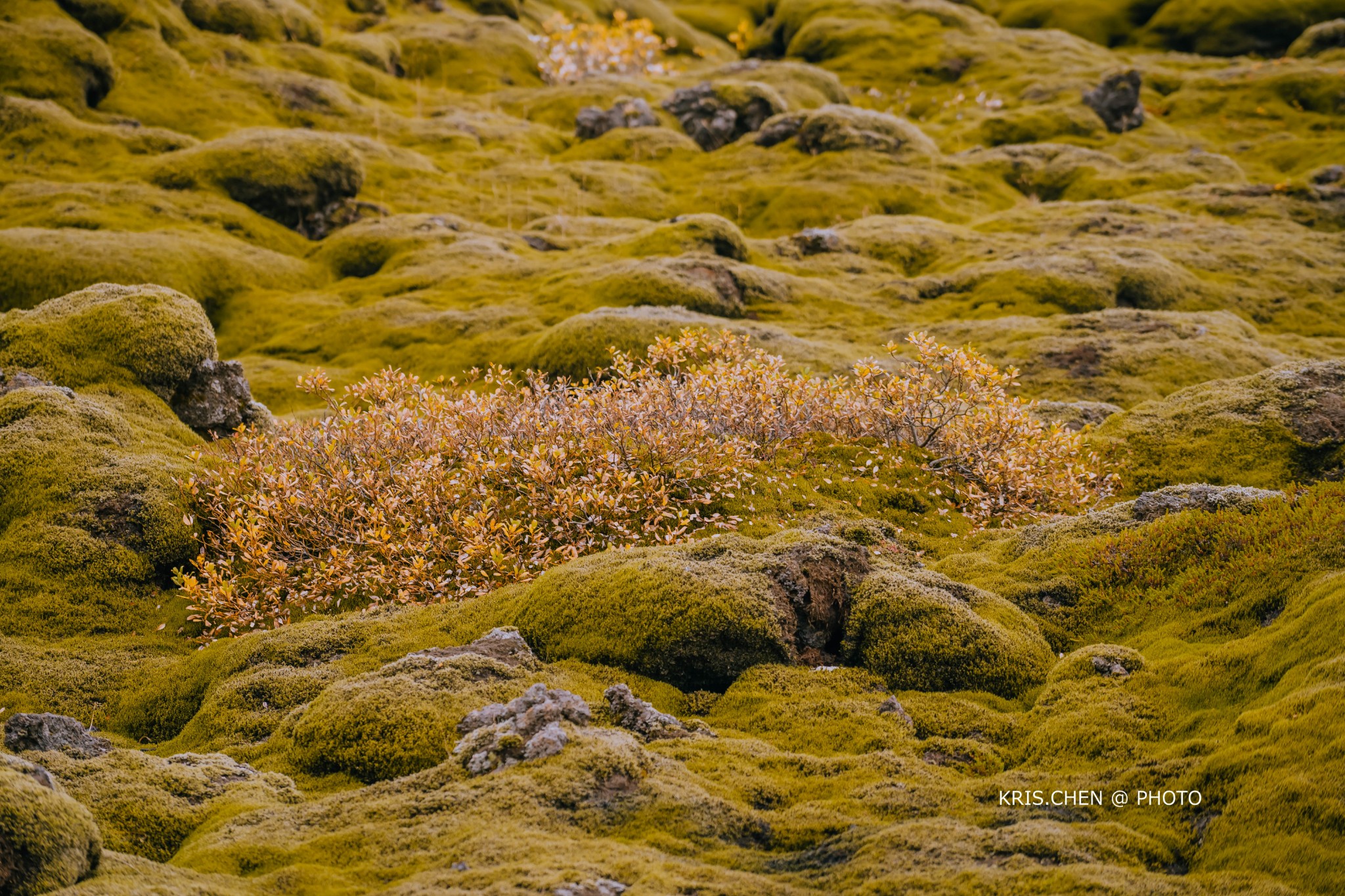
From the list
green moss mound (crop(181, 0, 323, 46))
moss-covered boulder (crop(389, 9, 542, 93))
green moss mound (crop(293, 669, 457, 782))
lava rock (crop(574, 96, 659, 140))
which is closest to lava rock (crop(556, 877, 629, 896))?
green moss mound (crop(293, 669, 457, 782))

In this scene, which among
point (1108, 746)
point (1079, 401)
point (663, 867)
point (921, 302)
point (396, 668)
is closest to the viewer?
point (663, 867)

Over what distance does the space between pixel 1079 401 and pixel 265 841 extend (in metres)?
25.0

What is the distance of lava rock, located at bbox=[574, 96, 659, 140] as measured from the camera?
72438mm

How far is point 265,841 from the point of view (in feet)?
24.1

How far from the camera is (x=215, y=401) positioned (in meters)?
21.4

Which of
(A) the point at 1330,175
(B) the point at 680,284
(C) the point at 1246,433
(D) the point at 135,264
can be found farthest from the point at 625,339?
(A) the point at 1330,175

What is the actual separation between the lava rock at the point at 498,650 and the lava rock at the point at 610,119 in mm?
66594

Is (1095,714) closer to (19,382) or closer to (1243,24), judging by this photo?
(19,382)

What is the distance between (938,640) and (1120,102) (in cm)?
8013

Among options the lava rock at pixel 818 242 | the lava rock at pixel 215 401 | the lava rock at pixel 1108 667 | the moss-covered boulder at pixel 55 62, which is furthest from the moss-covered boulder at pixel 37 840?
the moss-covered boulder at pixel 55 62

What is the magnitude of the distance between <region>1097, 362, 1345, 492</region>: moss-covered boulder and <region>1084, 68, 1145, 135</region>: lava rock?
A: 6347 centimetres

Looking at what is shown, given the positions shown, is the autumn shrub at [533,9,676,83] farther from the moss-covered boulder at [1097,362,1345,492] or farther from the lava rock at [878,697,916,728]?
the lava rock at [878,697,916,728]

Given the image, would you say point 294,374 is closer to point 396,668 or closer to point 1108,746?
point 396,668

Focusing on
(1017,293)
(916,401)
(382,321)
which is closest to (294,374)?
(382,321)
